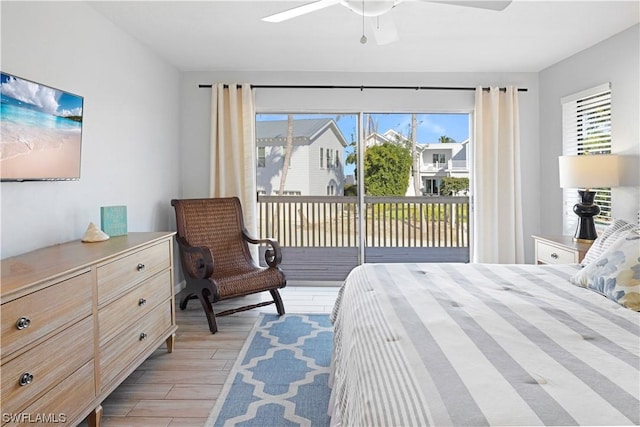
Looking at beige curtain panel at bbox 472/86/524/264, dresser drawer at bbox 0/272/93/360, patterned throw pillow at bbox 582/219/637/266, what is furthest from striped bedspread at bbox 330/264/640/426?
beige curtain panel at bbox 472/86/524/264

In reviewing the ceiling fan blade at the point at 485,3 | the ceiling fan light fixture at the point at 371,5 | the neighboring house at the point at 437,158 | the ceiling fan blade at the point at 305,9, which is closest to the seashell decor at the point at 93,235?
the ceiling fan blade at the point at 305,9

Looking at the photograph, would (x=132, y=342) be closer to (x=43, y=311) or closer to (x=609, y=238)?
(x=43, y=311)

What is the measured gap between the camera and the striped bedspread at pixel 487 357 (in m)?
0.97

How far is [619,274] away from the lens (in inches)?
74.1

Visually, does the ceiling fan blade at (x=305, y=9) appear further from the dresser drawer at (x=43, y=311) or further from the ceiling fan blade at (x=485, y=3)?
the dresser drawer at (x=43, y=311)

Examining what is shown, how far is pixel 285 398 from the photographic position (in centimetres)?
229

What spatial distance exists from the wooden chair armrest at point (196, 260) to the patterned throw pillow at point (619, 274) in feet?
8.38

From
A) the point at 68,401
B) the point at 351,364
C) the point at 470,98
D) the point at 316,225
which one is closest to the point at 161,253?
the point at 68,401

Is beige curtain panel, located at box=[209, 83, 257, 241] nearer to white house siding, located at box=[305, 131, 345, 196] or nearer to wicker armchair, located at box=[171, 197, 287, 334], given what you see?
wicker armchair, located at box=[171, 197, 287, 334]

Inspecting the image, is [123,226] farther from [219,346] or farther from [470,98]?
[470,98]

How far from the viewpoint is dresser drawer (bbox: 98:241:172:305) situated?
6.64ft

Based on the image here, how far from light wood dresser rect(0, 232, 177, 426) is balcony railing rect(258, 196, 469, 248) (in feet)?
8.90

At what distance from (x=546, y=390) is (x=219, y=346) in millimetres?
2486

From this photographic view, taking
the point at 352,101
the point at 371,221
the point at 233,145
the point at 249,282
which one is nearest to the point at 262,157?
the point at 233,145
